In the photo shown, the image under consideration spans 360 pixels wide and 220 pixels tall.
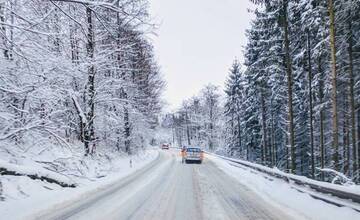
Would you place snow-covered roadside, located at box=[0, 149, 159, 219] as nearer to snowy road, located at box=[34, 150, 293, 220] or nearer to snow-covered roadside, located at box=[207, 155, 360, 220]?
snowy road, located at box=[34, 150, 293, 220]

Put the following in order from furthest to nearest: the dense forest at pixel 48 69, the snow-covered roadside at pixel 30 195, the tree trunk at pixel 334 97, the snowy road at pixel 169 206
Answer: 1. the tree trunk at pixel 334 97
2. the snow-covered roadside at pixel 30 195
3. the snowy road at pixel 169 206
4. the dense forest at pixel 48 69

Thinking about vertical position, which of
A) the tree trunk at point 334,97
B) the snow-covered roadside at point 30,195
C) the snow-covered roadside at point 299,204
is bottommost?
the snow-covered roadside at point 299,204

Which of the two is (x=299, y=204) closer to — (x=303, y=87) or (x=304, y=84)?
(x=304, y=84)

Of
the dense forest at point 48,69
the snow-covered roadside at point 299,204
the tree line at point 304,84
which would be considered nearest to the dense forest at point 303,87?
the tree line at point 304,84

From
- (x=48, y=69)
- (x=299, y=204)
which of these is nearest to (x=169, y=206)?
(x=299, y=204)

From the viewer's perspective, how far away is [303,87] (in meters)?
35.2

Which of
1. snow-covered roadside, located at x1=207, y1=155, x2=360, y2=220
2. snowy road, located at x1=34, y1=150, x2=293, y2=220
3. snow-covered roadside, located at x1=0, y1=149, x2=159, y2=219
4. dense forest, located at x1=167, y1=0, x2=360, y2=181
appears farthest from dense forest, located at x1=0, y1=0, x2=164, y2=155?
dense forest, located at x1=167, y1=0, x2=360, y2=181

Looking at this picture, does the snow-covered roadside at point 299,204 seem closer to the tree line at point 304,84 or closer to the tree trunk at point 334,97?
the tree line at point 304,84

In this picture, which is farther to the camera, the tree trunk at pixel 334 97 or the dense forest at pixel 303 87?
the dense forest at pixel 303 87

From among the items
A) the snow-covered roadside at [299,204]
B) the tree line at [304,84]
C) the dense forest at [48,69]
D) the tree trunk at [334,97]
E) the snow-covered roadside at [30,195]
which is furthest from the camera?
the tree line at [304,84]

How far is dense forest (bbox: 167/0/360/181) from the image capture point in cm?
2164

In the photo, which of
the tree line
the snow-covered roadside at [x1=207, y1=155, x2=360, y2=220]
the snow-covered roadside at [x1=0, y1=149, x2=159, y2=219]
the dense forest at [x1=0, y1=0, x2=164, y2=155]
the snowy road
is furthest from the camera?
the tree line

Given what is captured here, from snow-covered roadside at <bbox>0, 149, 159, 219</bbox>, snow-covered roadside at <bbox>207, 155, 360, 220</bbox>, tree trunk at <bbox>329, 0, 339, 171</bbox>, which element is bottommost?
snow-covered roadside at <bbox>207, 155, 360, 220</bbox>

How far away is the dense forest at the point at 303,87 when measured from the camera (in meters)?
21.6
